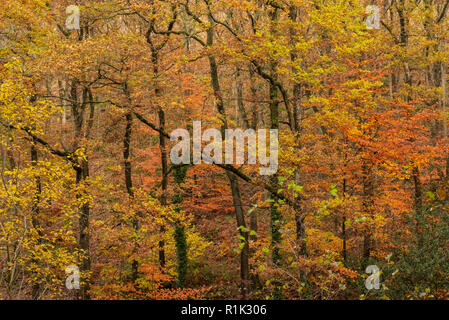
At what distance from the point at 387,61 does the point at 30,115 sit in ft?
52.6

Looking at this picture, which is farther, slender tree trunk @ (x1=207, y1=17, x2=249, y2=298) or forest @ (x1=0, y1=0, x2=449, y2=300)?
slender tree trunk @ (x1=207, y1=17, x2=249, y2=298)

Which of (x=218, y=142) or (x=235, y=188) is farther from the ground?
(x=218, y=142)

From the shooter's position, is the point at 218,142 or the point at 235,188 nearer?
the point at 218,142

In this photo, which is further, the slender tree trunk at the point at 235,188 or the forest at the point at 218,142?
the slender tree trunk at the point at 235,188

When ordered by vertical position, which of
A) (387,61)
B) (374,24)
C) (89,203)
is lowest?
(89,203)

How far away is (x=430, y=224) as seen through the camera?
38.4 ft
